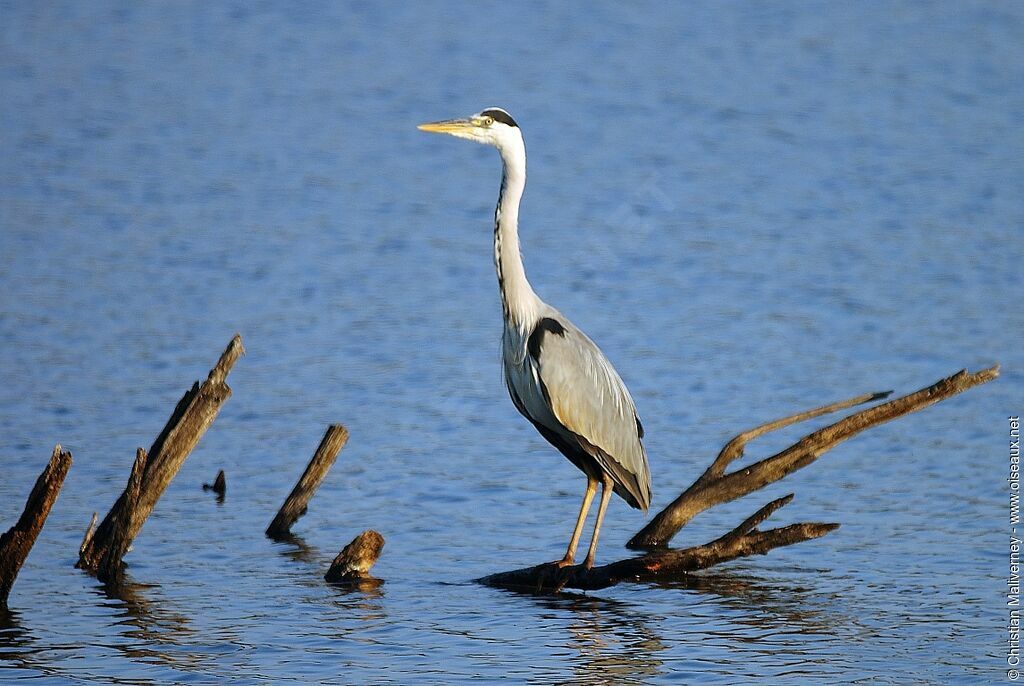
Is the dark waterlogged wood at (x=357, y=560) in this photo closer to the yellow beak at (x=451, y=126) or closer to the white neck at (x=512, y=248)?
the white neck at (x=512, y=248)

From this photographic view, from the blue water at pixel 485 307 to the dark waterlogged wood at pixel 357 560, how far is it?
217mm

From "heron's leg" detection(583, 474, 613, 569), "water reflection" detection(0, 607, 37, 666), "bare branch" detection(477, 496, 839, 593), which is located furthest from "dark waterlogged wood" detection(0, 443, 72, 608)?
"heron's leg" detection(583, 474, 613, 569)

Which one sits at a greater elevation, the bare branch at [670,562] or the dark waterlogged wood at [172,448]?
the dark waterlogged wood at [172,448]

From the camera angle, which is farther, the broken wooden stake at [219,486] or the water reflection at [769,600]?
the broken wooden stake at [219,486]

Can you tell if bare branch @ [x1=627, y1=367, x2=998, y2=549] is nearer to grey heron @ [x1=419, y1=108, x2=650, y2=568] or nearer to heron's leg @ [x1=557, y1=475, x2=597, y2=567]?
grey heron @ [x1=419, y1=108, x2=650, y2=568]

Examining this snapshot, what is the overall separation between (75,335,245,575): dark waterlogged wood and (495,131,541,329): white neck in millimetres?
1461

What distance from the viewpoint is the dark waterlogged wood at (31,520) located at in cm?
734

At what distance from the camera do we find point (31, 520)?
751cm

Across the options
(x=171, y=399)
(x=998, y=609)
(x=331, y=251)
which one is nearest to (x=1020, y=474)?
(x=998, y=609)

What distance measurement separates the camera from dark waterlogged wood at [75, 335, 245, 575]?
26.6 feet

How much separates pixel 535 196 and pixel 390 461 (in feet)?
29.3

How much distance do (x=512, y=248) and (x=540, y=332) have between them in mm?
512

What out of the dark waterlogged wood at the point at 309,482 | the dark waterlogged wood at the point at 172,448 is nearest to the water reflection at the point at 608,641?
the dark waterlogged wood at the point at 309,482

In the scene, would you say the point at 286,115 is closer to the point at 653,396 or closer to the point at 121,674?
the point at 653,396
